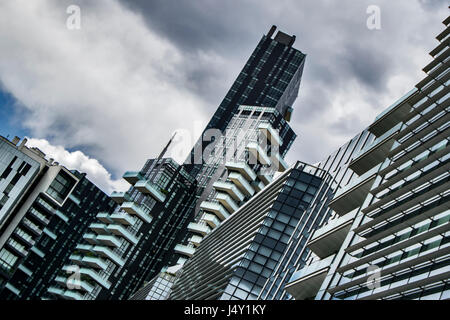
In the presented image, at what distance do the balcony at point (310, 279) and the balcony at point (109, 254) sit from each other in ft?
223

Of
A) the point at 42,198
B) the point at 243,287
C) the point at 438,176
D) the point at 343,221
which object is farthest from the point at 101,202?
the point at 438,176

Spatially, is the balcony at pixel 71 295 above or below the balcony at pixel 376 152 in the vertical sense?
below

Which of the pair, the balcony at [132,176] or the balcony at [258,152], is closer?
the balcony at [258,152]

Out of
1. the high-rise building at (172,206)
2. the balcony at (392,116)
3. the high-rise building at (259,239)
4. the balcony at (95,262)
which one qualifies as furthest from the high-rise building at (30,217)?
the balcony at (392,116)

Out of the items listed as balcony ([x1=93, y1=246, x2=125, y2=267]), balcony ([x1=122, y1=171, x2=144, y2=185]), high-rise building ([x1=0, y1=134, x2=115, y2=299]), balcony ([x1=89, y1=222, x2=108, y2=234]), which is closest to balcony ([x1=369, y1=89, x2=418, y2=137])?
high-rise building ([x1=0, y1=134, x2=115, y2=299])

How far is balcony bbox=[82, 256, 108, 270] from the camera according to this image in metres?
99.6

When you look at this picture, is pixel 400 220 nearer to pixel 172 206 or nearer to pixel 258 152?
pixel 258 152

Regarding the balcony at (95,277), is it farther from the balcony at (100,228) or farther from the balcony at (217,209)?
the balcony at (217,209)

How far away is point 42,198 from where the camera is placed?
9938 centimetres

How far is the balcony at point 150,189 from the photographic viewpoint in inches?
4225

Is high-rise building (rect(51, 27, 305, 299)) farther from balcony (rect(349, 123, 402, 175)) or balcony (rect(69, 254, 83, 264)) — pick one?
balcony (rect(349, 123, 402, 175))

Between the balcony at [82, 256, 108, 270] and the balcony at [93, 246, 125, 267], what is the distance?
145 cm

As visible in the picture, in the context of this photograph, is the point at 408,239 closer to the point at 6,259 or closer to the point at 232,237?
the point at 232,237
